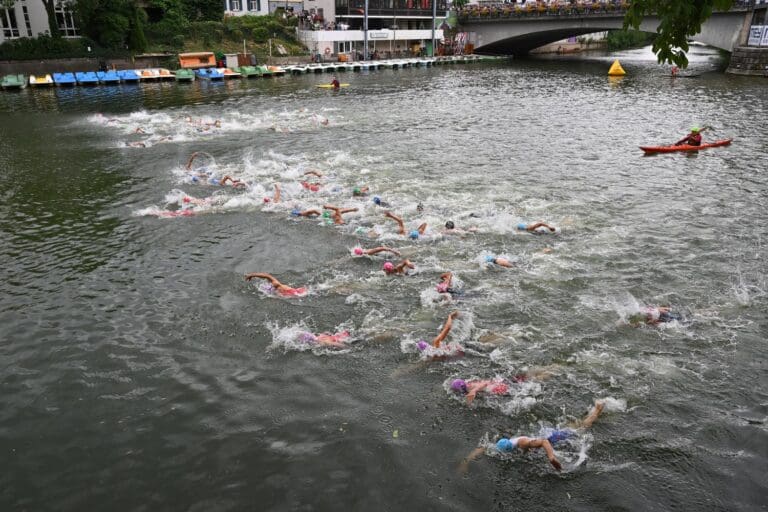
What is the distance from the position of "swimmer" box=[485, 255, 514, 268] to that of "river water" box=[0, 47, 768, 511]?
19cm

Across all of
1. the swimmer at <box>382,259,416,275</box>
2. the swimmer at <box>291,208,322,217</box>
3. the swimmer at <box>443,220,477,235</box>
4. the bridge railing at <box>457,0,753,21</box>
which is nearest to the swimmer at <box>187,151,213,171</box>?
the swimmer at <box>291,208,322,217</box>

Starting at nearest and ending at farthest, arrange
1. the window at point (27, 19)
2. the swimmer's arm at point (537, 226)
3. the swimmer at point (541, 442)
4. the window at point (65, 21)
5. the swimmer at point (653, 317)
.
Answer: the swimmer at point (541, 442)
the swimmer at point (653, 317)
the swimmer's arm at point (537, 226)
the window at point (27, 19)
the window at point (65, 21)

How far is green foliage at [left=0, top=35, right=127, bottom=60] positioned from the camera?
189 ft

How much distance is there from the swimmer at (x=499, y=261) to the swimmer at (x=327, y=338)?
5164 millimetres

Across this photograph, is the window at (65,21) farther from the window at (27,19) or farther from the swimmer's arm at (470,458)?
the swimmer's arm at (470,458)

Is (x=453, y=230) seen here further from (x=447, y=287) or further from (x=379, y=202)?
(x=447, y=287)

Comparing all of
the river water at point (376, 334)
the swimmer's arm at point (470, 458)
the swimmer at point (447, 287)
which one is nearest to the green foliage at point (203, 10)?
the river water at point (376, 334)

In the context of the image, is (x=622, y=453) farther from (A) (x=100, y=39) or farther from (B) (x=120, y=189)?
(A) (x=100, y=39)

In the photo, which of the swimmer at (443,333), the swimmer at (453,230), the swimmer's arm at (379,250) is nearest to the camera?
the swimmer at (443,333)

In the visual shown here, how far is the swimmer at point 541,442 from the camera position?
8664 millimetres

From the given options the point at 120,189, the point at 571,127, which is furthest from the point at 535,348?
the point at 571,127

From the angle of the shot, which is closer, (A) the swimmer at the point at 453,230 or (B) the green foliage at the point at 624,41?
(A) the swimmer at the point at 453,230

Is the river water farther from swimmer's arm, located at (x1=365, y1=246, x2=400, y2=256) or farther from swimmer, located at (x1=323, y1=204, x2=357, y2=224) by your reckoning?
swimmer's arm, located at (x1=365, y1=246, x2=400, y2=256)

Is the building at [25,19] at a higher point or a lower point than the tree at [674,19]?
higher
